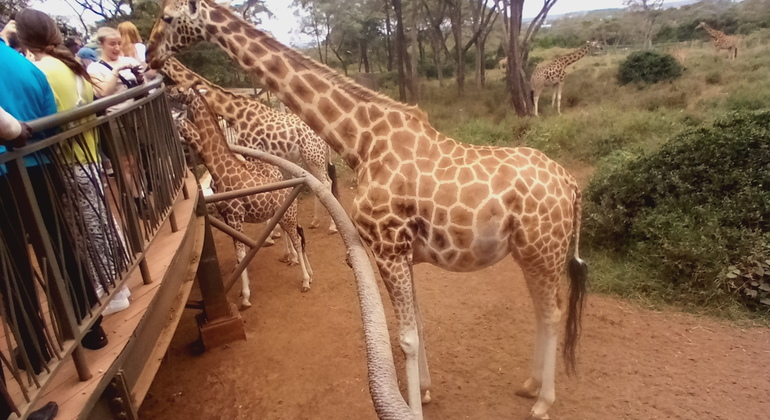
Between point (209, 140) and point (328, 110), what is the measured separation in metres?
3.04

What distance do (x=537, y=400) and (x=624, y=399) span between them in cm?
77

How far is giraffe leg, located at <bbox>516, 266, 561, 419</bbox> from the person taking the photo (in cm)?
367

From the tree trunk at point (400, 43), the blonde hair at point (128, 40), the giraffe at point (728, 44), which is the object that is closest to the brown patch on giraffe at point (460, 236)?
the blonde hair at point (128, 40)

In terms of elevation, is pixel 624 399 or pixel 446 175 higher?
pixel 446 175

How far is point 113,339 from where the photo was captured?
95.4 inches

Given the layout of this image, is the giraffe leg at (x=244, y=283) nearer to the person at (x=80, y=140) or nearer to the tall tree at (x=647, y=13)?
the person at (x=80, y=140)

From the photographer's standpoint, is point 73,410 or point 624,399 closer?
point 73,410

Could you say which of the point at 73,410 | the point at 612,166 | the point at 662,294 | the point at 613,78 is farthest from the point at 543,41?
the point at 73,410

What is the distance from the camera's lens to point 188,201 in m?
4.37

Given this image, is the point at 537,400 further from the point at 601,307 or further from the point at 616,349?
the point at 601,307

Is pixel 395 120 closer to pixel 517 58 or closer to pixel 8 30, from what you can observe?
pixel 8 30

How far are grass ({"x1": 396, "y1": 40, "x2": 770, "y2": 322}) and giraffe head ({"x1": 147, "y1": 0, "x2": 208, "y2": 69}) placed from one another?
5.06 metres

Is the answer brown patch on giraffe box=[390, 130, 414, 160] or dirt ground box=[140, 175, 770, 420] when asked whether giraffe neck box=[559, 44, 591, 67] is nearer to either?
dirt ground box=[140, 175, 770, 420]

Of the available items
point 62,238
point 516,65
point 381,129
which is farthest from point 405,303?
point 516,65
